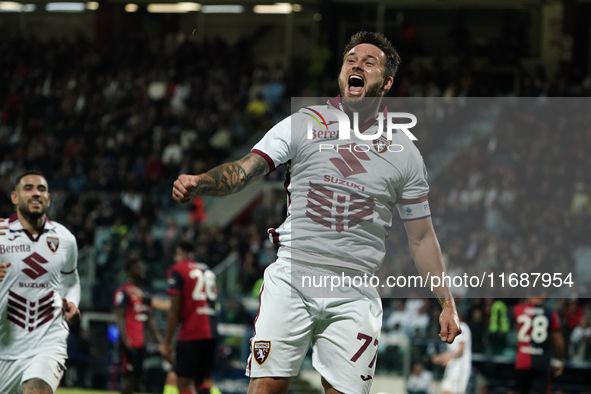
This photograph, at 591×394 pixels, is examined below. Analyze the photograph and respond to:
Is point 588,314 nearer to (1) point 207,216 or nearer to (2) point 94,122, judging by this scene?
(1) point 207,216

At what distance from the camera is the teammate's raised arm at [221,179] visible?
397 centimetres

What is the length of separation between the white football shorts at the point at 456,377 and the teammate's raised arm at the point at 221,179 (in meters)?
8.30

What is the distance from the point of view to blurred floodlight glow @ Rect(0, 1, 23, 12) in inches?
1115

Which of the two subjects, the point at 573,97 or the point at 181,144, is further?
the point at 181,144

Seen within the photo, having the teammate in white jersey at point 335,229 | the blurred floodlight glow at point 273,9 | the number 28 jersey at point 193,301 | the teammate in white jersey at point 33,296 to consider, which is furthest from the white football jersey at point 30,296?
the blurred floodlight glow at point 273,9

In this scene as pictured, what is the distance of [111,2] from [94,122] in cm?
615

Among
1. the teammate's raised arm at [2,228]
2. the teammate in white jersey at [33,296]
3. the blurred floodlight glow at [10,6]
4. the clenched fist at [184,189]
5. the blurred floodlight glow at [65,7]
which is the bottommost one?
the teammate in white jersey at [33,296]

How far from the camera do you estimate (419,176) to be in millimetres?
→ 4812

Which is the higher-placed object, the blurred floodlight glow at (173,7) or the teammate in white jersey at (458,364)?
the blurred floodlight glow at (173,7)

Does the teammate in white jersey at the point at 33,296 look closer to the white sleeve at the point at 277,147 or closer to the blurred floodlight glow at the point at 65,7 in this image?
the white sleeve at the point at 277,147

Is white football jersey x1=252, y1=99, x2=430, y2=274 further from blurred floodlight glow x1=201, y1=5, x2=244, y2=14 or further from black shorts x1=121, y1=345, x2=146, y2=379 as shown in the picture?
blurred floodlight glow x1=201, y1=5, x2=244, y2=14

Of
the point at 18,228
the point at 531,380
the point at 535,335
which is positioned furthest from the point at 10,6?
the point at 18,228

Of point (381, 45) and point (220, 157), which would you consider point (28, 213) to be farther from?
point (220, 157)

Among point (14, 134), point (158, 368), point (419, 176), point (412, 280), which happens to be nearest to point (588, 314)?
point (412, 280)
